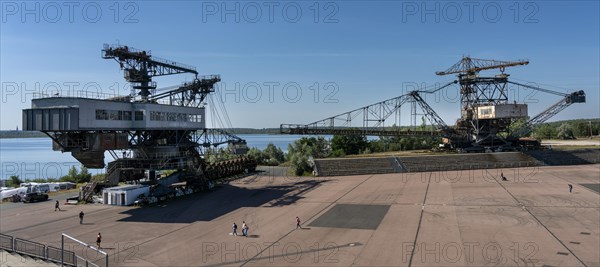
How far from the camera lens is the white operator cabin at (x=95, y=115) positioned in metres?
35.6

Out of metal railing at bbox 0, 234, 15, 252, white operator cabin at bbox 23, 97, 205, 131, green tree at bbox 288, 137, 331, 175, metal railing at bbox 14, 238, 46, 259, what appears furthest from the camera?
green tree at bbox 288, 137, 331, 175

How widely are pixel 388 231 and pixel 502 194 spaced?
1976cm

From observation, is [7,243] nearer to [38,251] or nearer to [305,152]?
[38,251]

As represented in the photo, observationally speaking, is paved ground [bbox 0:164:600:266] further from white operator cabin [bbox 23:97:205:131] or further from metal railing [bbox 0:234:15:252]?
white operator cabin [bbox 23:97:205:131]

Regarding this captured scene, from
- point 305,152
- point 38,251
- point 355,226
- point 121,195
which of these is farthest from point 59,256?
point 305,152

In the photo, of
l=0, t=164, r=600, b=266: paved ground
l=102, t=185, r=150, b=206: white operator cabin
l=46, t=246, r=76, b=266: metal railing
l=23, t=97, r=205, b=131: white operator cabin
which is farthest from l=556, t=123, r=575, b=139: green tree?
l=46, t=246, r=76, b=266: metal railing

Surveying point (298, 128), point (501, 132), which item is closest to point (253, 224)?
point (298, 128)

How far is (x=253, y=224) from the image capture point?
31719mm

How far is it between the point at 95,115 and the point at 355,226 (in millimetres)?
26707

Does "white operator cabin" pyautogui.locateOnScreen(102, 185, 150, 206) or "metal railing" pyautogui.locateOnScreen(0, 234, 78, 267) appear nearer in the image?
"metal railing" pyautogui.locateOnScreen(0, 234, 78, 267)

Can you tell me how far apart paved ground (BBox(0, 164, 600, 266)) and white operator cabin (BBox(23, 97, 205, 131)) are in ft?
27.6

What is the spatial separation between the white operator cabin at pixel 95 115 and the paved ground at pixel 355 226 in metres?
8.40

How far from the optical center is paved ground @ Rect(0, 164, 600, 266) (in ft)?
74.9

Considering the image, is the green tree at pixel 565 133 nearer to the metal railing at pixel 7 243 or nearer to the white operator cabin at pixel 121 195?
the white operator cabin at pixel 121 195
